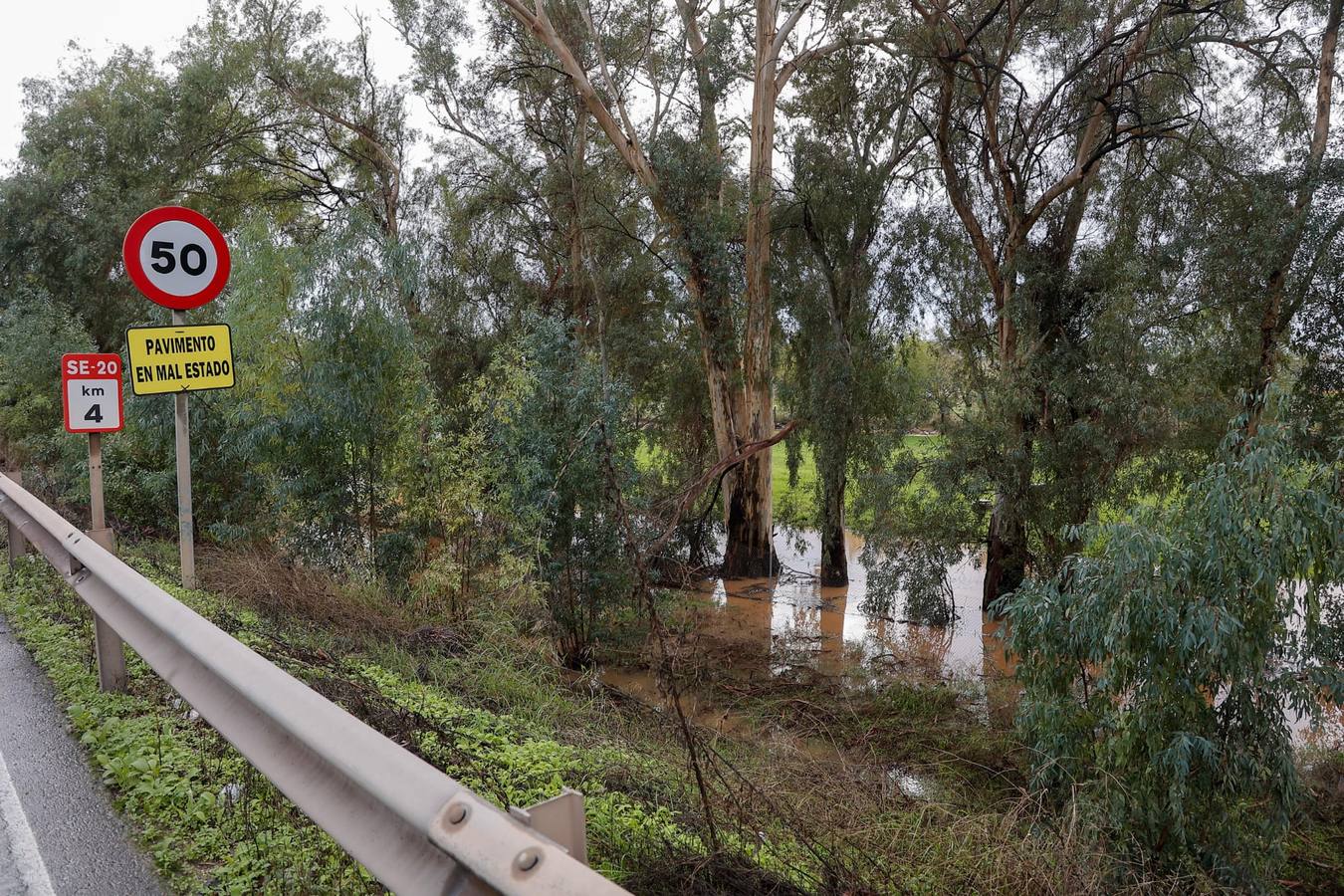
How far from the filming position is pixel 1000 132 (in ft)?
59.5

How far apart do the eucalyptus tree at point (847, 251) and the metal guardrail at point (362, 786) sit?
16818 millimetres

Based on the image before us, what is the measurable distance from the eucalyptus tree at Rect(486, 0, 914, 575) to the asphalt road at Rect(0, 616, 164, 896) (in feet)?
51.6

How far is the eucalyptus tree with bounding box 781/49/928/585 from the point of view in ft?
64.0

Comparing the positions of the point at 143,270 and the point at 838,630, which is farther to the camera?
the point at 838,630

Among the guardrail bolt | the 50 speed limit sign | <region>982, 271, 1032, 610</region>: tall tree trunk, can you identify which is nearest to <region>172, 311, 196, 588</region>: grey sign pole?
the 50 speed limit sign

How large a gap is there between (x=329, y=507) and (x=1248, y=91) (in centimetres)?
1705

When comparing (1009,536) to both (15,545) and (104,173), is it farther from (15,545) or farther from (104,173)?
(104,173)

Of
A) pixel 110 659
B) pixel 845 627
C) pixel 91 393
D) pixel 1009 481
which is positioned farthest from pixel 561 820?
pixel 845 627

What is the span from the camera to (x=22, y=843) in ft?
10.6

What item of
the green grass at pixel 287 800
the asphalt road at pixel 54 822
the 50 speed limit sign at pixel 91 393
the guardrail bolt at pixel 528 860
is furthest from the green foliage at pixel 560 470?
the guardrail bolt at pixel 528 860

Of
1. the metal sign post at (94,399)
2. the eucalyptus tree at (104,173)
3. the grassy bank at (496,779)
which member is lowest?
the grassy bank at (496,779)

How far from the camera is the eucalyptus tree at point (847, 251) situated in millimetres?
19516

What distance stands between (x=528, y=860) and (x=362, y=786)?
61 cm

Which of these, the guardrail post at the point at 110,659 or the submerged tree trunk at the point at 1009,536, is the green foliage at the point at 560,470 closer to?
the submerged tree trunk at the point at 1009,536
